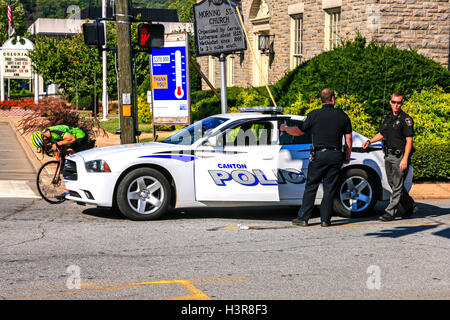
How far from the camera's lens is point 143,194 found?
9.53 meters

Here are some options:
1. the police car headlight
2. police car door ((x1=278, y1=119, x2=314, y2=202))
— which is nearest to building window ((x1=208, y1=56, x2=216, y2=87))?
police car door ((x1=278, y1=119, x2=314, y2=202))

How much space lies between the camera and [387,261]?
7.32m

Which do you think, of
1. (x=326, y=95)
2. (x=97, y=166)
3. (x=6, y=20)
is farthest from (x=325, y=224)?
(x=6, y=20)

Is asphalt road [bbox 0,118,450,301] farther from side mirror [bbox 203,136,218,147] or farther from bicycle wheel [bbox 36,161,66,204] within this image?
side mirror [bbox 203,136,218,147]

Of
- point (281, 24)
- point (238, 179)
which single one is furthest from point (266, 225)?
point (281, 24)

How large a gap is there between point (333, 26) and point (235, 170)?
1185 centimetres

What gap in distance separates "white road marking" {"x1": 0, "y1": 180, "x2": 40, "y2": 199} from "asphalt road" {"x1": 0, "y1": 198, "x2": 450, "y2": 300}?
1.58 metres

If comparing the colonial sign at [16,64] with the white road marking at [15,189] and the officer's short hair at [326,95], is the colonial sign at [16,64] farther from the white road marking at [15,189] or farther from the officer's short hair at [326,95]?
the officer's short hair at [326,95]

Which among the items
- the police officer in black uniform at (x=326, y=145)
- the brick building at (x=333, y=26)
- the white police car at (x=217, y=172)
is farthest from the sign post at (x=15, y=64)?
the police officer in black uniform at (x=326, y=145)

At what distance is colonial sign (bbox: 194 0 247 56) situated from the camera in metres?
15.7

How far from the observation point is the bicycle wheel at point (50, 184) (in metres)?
11.4

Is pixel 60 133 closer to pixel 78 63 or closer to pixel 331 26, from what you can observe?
pixel 331 26

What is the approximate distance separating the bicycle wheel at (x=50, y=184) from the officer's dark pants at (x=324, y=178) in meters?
4.55

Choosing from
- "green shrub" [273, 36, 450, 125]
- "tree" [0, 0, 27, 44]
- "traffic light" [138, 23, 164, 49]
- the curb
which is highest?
"tree" [0, 0, 27, 44]
